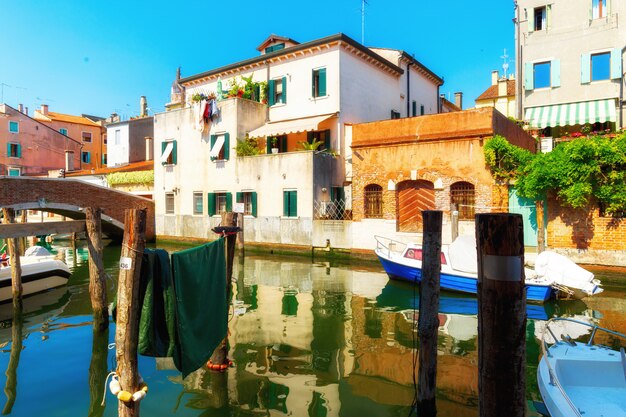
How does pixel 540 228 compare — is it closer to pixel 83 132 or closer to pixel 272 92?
pixel 272 92

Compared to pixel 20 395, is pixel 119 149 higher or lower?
higher

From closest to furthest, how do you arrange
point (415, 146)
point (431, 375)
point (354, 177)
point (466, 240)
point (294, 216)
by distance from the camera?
1. point (431, 375)
2. point (466, 240)
3. point (415, 146)
4. point (354, 177)
5. point (294, 216)

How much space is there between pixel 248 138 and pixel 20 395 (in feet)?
54.8

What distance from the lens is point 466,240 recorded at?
11.5m

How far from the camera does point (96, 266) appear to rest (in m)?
8.13

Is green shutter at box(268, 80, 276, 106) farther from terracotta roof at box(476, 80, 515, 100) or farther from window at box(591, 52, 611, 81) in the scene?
terracotta roof at box(476, 80, 515, 100)

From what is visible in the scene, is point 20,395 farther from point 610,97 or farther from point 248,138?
point 610,97

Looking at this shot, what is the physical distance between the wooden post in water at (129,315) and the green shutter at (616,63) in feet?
68.1

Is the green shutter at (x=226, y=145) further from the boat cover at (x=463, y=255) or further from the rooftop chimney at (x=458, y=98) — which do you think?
the rooftop chimney at (x=458, y=98)

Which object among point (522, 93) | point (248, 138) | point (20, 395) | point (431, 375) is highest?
point (522, 93)

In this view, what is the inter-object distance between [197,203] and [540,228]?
54.6 ft

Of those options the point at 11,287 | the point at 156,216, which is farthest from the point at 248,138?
the point at 11,287

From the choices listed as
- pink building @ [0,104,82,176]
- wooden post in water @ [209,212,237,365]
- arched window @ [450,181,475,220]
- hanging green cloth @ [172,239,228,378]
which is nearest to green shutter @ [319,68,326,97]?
arched window @ [450,181,475,220]

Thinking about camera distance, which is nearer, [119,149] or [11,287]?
[11,287]
